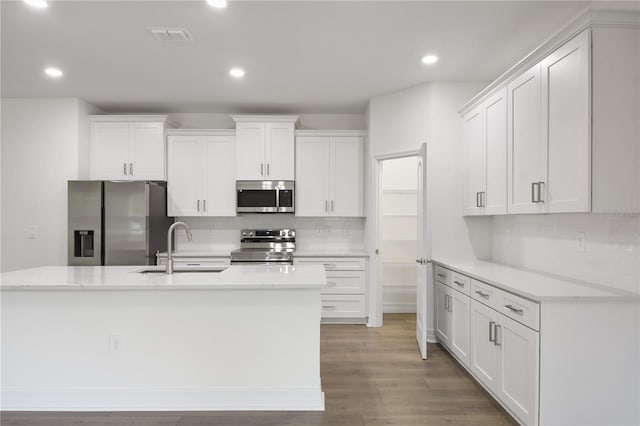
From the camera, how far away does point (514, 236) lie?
3582 mm

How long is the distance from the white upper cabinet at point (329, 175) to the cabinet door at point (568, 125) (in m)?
2.70

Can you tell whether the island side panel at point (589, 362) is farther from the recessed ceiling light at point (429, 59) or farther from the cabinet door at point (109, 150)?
the cabinet door at point (109, 150)

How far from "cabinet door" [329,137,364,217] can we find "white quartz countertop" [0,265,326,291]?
7.26ft

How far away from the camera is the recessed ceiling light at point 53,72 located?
3.79 meters

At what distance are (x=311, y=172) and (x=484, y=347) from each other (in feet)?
9.87

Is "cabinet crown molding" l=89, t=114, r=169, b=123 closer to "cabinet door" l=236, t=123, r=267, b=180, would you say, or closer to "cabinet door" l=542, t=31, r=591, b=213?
"cabinet door" l=236, t=123, r=267, b=180

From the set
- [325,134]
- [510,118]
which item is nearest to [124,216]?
[325,134]

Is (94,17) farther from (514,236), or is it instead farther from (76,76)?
(514,236)

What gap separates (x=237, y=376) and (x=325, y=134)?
129 inches

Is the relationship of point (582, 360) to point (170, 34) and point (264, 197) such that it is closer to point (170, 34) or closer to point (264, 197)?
point (170, 34)

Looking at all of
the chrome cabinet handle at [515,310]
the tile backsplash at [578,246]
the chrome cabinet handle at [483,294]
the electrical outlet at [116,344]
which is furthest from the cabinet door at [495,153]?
the electrical outlet at [116,344]

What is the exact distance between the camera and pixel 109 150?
16.0 feet

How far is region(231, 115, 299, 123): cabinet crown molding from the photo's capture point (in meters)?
4.91

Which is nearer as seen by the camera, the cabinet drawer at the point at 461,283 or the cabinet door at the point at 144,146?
the cabinet drawer at the point at 461,283
